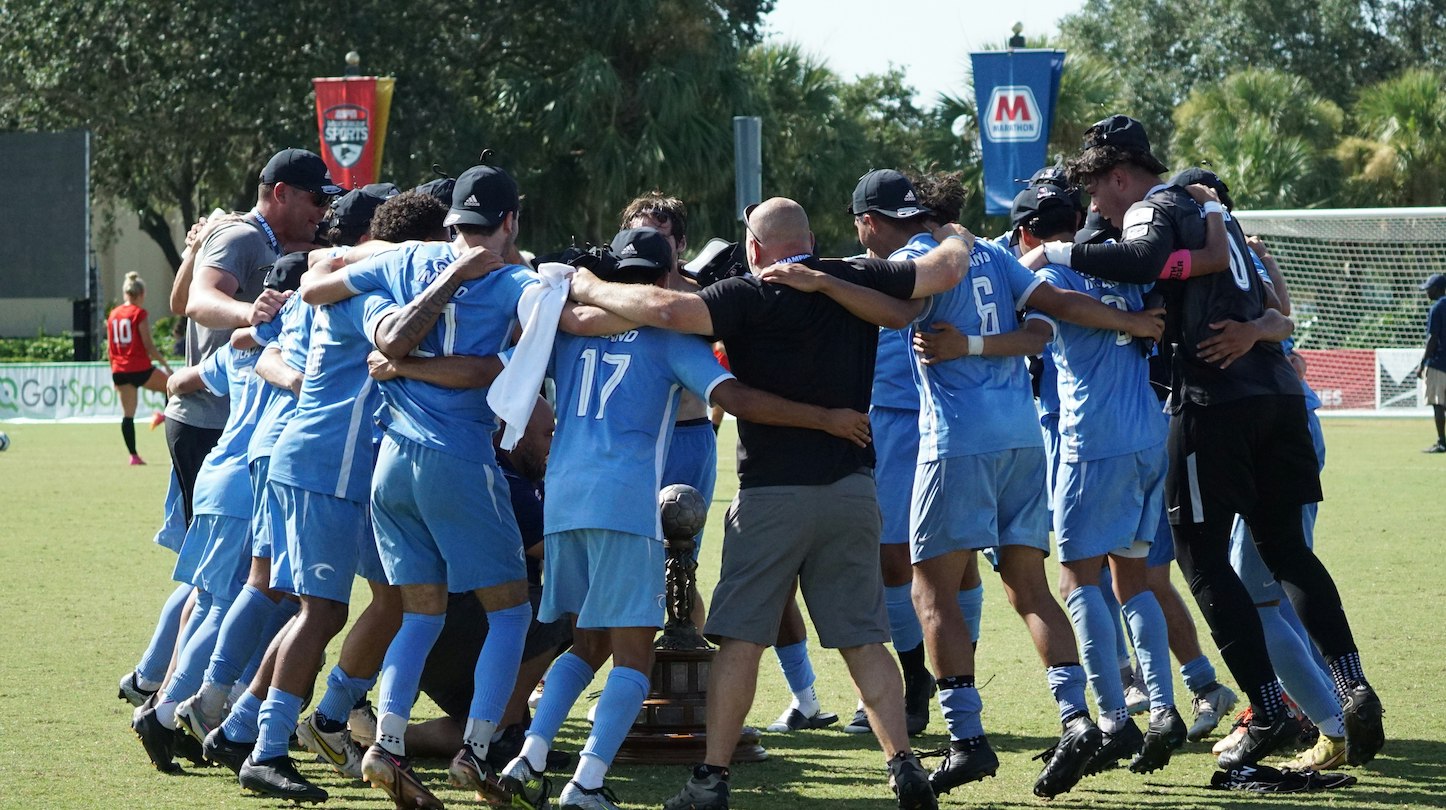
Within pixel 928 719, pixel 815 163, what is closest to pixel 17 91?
pixel 815 163

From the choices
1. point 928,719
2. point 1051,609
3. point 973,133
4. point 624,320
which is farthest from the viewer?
point 973,133

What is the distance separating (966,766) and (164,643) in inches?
136

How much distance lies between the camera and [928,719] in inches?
284

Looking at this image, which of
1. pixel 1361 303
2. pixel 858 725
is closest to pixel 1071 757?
pixel 858 725

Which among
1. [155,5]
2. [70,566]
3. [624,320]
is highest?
[155,5]

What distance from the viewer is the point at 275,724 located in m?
5.74

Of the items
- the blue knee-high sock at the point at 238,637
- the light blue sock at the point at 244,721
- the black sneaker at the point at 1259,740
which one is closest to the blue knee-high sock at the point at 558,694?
the light blue sock at the point at 244,721

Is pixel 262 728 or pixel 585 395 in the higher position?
pixel 585 395

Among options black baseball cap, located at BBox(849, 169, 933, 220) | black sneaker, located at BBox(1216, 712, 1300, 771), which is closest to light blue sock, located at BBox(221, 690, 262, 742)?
black baseball cap, located at BBox(849, 169, 933, 220)

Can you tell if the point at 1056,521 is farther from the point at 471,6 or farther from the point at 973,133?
the point at 471,6

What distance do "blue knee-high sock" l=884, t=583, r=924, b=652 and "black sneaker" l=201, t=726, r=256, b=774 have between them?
109 inches

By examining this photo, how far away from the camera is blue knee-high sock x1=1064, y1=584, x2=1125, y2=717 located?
Result: 19.8 ft

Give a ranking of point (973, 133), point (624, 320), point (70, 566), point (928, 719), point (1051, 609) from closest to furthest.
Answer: point (624, 320), point (1051, 609), point (928, 719), point (70, 566), point (973, 133)

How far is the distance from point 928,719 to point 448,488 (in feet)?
8.82
